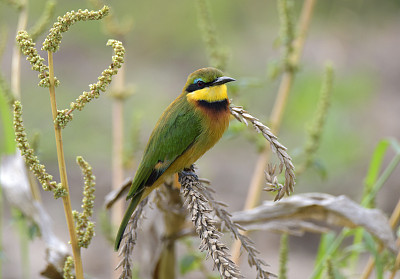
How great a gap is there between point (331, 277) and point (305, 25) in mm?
972

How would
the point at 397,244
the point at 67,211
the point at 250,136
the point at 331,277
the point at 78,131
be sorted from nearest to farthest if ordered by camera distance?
the point at 67,211, the point at 331,277, the point at 397,244, the point at 250,136, the point at 78,131

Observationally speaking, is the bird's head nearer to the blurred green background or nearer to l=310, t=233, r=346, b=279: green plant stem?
l=310, t=233, r=346, b=279: green plant stem

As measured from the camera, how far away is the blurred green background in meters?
3.83

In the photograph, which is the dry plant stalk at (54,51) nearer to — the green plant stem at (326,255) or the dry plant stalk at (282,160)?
the dry plant stalk at (282,160)

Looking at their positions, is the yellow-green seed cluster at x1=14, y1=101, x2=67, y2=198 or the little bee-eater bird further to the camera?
the little bee-eater bird

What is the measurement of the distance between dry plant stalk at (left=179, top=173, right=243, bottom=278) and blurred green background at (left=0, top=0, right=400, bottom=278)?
7.03ft

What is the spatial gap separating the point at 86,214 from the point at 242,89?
93.5 inches

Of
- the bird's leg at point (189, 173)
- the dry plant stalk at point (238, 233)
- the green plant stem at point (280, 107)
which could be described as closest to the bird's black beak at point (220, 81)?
the bird's leg at point (189, 173)

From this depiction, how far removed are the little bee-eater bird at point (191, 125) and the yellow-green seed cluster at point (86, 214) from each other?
364 millimetres

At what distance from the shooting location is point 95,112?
4910 millimetres

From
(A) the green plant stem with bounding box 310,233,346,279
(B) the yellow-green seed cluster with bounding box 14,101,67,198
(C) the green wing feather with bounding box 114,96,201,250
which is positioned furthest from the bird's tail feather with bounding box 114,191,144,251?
(A) the green plant stem with bounding box 310,233,346,279

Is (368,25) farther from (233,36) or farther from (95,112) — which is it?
(95,112)

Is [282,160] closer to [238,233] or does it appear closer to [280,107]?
[238,233]

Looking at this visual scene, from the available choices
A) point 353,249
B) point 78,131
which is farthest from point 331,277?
point 78,131
